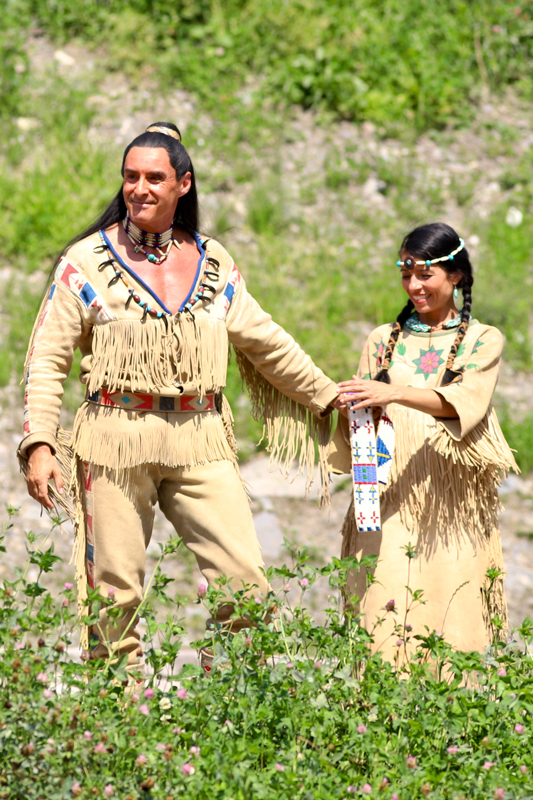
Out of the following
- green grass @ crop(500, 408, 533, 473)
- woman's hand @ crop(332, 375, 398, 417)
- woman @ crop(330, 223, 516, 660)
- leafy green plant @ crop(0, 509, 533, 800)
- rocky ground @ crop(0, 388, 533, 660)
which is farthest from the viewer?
green grass @ crop(500, 408, 533, 473)

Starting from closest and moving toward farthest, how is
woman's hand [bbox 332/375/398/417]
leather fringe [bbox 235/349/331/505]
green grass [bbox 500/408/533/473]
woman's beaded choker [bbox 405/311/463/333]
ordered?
1. woman's hand [bbox 332/375/398/417]
2. woman's beaded choker [bbox 405/311/463/333]
3. leather fringe [bbox 235/349/331/505]
4. green grass [bbox 500/408/533/473]

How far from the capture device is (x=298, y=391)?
11.1 ft

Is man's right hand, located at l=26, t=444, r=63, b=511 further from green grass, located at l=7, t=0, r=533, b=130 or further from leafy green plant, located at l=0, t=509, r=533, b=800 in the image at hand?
green grass, located at l=7, t=0, r=533, b=130

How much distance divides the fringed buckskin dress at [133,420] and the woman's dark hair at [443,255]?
0.54 meters

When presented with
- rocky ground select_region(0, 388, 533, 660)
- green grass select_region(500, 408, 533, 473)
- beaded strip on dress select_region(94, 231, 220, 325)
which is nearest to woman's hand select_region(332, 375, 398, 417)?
beaded strip on dress select_region(94, 231, 220, 325)

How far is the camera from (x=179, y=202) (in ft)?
10.8

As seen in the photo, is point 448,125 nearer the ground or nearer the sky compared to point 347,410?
nearer the sky

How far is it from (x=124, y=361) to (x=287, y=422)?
761 mm

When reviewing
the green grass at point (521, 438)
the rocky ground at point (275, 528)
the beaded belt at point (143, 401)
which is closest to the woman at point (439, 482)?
the beaded belt at point (143, 401)

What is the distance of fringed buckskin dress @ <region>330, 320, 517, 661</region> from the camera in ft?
10.4

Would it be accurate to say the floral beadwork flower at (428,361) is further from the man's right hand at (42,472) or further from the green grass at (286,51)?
the green grass at (286,51)

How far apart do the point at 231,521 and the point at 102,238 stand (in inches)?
40.5

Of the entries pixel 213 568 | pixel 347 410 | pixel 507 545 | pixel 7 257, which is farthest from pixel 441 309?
pixel 7 257

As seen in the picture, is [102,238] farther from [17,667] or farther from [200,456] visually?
[17,667]
